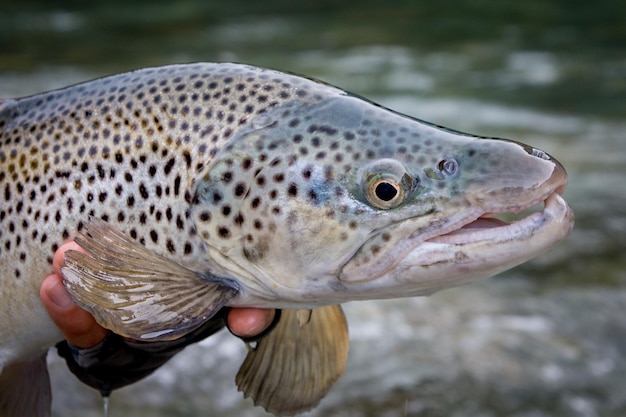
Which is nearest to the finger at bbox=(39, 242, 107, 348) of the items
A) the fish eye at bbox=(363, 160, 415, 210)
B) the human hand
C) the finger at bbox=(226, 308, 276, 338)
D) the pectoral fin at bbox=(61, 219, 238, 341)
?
the human hand

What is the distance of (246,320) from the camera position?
266 cm

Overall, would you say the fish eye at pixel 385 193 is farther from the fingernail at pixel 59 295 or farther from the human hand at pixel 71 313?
the fingernail at pixel 59 295

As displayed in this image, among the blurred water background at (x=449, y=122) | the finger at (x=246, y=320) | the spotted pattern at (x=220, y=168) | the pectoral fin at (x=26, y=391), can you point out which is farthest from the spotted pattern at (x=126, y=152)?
the blurred water background at (x=449, y=122)

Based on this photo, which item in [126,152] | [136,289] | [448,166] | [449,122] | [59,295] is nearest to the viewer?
[448,166]

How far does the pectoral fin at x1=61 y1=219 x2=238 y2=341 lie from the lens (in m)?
2.36

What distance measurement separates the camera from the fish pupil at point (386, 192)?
2262mm

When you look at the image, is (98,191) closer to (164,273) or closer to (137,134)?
(137,134)

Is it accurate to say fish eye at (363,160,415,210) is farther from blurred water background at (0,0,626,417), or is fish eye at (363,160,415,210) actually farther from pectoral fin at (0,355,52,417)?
blurred water background at (0,0,626,417)

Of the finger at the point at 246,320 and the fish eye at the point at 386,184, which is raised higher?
the fish eye at the point at 386,184

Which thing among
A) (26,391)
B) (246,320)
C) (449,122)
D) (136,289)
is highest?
(136,289)

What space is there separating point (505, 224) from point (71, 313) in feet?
4.71

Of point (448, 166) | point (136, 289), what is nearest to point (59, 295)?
point (136, 289)

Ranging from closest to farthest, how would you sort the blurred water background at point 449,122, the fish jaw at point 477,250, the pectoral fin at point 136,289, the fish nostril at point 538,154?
the fish jaw at point 477,250, the fish nostril at point 538,154, the pectoral fin at point 136,289, the blurred water background at point 449,122

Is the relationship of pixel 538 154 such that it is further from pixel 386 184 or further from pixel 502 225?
pixel 386 184
